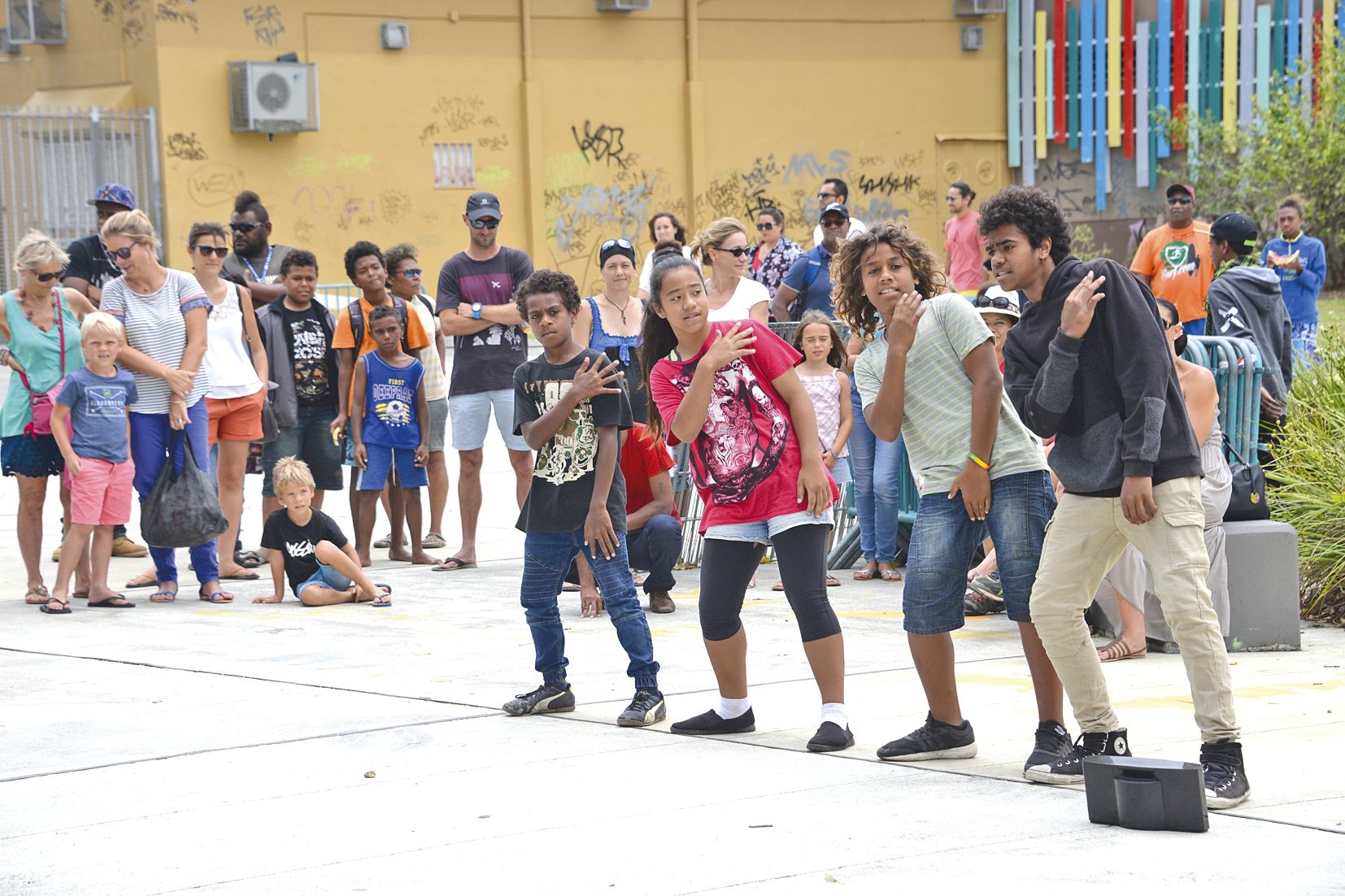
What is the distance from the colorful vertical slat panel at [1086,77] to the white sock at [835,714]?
23.4 metres

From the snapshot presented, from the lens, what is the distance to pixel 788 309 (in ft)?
36.5

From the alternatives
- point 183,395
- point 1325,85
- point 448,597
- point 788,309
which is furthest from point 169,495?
point 1325,85

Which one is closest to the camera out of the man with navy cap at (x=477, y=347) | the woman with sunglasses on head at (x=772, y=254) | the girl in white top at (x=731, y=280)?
the girl in white top at (x=731, y=280)

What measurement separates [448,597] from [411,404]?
1.62 metres

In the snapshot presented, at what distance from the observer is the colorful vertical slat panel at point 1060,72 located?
27.3 metres

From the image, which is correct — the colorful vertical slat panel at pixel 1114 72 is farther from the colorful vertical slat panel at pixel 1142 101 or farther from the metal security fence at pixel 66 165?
the metal security fence at pixel 66 165

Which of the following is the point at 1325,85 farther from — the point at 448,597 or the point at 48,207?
the point at 448,597

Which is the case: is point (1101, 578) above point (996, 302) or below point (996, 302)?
below

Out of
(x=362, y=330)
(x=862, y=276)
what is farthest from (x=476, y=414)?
(x=862, y=276)

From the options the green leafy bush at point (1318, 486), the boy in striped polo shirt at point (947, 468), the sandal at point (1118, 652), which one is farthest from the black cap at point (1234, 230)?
the boy in striped polo shirt at point (947, 468)

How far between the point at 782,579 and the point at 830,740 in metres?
0.55

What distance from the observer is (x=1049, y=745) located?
4996mm

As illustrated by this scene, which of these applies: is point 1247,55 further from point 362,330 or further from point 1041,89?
point 362,330

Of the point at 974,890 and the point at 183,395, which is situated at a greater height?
the point at 183,395
